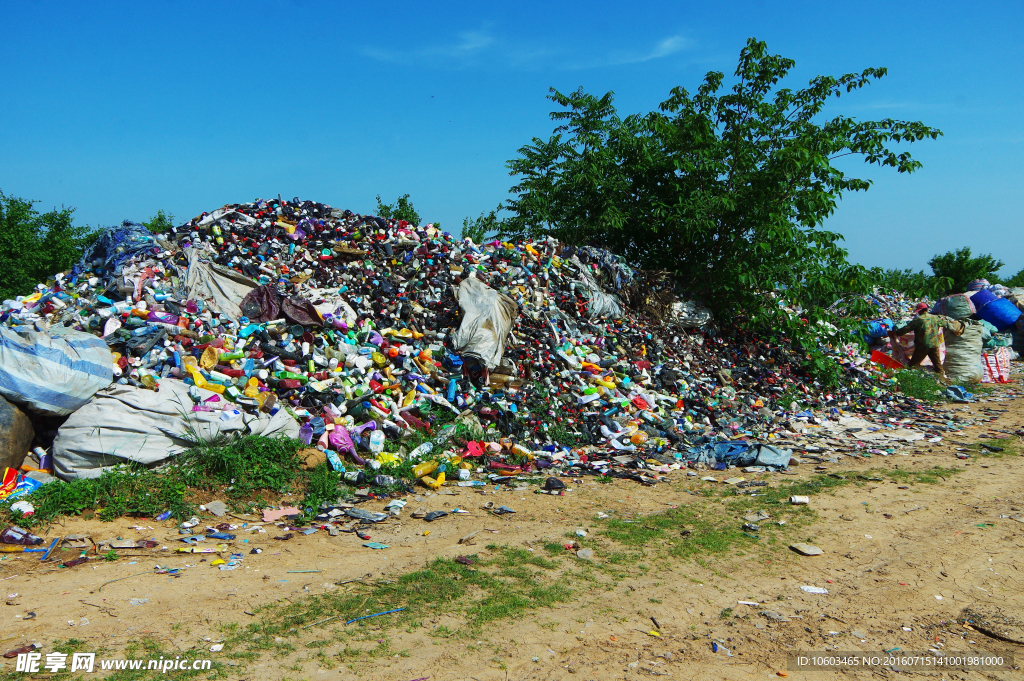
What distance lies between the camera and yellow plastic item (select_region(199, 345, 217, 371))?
5.28 m

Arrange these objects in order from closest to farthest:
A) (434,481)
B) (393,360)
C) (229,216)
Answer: (434,481) < (393,360) < (229,216)

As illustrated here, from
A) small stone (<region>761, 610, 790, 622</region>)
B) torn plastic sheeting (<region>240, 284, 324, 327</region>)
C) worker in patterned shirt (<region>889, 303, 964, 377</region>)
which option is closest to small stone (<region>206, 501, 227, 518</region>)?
torn plastic sheeting (<region>240, 284, 324, 327</region>)

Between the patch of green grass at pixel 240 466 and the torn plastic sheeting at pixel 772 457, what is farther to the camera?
the torn plastic sheeting at pixel 772 457

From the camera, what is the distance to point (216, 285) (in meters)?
6.31

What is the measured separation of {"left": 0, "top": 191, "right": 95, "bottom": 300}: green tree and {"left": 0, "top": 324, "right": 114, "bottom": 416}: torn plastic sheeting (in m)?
9.28

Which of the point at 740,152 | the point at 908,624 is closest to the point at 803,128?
the point at 740,152

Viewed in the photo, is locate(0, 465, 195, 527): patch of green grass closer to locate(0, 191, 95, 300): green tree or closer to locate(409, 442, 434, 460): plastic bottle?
locate(409, 442, 434, 460): plastic bottle

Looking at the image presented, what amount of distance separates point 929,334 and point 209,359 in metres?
11.0

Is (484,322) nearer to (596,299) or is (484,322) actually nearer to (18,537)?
(596,299)

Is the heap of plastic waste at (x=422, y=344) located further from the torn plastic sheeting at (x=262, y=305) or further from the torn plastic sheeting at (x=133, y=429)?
the torn plastic sheeting at (x=133, y=429)

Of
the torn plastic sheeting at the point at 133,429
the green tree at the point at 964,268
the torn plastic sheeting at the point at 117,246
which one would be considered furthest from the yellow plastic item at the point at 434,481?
the green tree at the point at 964,268

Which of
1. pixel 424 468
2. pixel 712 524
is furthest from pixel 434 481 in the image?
pixel 712 524

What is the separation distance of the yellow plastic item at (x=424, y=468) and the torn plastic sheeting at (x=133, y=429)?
3.73 ft

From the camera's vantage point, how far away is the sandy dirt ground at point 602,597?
8.25ft
